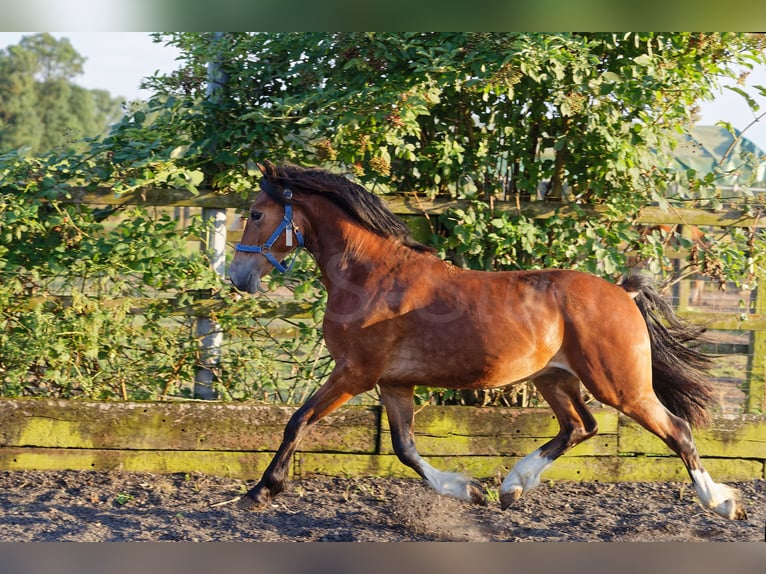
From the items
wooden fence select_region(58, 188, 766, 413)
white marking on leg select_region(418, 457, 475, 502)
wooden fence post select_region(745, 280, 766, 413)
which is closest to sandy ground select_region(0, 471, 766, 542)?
white marking on leg select_region(418, 457, 475, 502)

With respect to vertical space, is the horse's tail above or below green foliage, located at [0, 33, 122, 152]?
below

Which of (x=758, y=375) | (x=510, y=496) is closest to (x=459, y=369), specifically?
(x=510, y=496)

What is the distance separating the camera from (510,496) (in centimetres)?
488

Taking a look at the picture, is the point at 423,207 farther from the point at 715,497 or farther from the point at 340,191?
the point at 715,497

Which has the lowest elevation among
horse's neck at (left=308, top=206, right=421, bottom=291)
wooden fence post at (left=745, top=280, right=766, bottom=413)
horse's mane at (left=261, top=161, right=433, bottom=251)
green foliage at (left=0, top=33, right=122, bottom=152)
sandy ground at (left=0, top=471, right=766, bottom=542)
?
sandy ground at (left=0, top=471, right=766, bottom=542)

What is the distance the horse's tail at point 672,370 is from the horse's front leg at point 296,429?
1.67 metres

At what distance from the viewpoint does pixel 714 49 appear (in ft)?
18.6

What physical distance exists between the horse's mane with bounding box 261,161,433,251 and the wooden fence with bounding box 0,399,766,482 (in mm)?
1410

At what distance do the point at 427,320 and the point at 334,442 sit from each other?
1.38 m

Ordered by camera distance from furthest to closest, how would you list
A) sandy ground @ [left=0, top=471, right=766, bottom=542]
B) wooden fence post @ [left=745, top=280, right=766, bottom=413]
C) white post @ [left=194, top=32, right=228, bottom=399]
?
wooden fence post @ [left=745, top=280, right=766, bottom=413], white post @ [left=194, top=32, right=228, bottom=399], sandy ground @ [left=0, top=471, right=766, bottom=542]

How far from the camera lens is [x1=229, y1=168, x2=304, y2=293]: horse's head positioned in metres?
4.54

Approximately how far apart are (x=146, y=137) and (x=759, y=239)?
4.18 m

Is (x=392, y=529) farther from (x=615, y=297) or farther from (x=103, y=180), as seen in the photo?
(x=103, y=180)

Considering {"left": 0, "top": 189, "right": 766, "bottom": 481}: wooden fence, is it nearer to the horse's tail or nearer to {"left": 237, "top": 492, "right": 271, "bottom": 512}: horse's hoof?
the horse's tail
